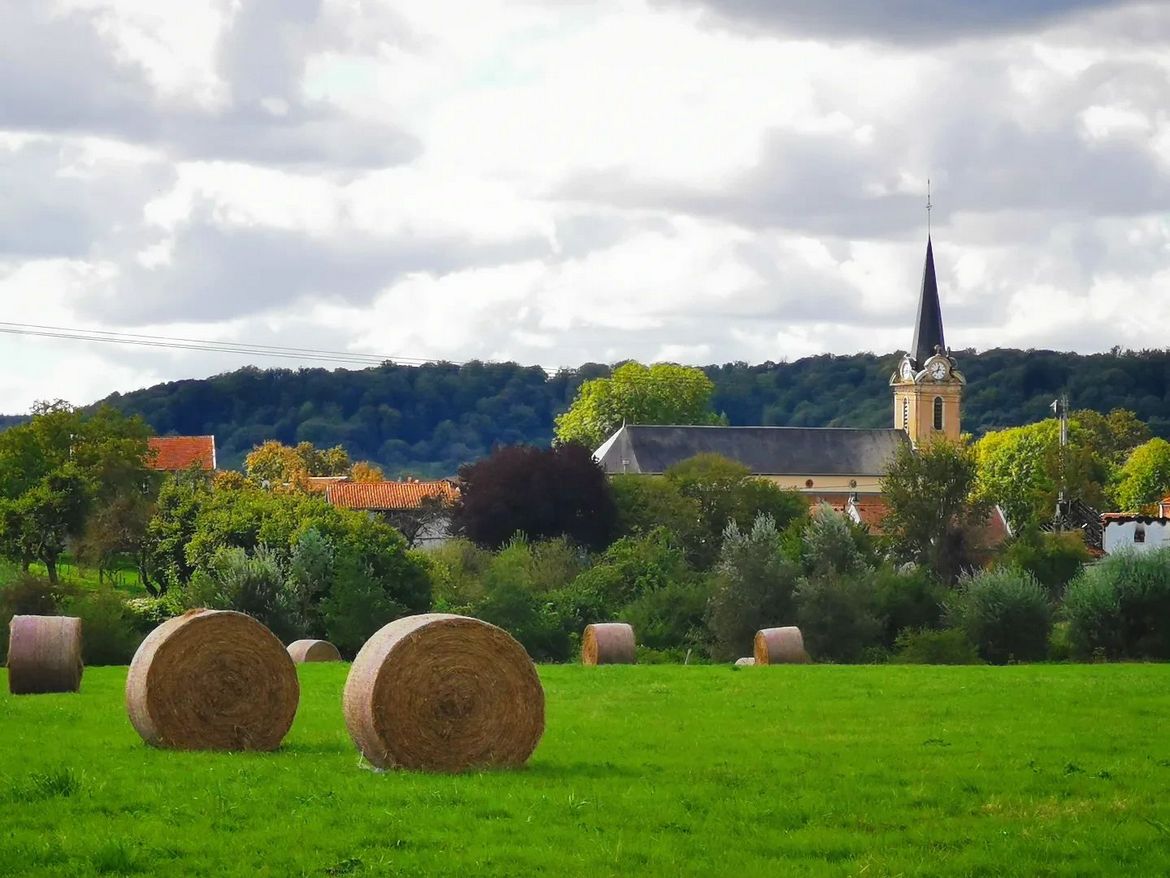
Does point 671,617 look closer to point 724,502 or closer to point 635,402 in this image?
point 724,502

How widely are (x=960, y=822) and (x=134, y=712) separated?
10.0 meters

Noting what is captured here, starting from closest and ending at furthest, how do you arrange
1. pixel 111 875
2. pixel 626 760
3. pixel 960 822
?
pixel 111 875 < pixel 960 822 < pixel 626 760

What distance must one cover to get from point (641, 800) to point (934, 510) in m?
56.2

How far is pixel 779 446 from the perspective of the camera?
148 m

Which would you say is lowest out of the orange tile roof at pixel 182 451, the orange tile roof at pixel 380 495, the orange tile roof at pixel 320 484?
the orange tile roof at pixel 380 495

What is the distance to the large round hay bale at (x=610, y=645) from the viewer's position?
39.8 m

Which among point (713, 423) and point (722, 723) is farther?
point (713, 423)

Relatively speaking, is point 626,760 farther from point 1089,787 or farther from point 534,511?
point 534,511

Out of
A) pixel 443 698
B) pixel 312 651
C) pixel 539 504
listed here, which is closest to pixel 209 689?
pixel 443 698

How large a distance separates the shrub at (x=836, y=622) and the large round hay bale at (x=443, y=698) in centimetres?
3027

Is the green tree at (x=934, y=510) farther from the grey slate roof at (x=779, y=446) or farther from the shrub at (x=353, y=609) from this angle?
the grey slate roof at (x=779, y=446)

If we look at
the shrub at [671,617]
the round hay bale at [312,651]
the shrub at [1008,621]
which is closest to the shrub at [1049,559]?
the shrub at [1008,621]

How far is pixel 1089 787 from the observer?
54.2 feet

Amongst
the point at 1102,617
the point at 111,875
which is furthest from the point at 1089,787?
the point at 1102,617
